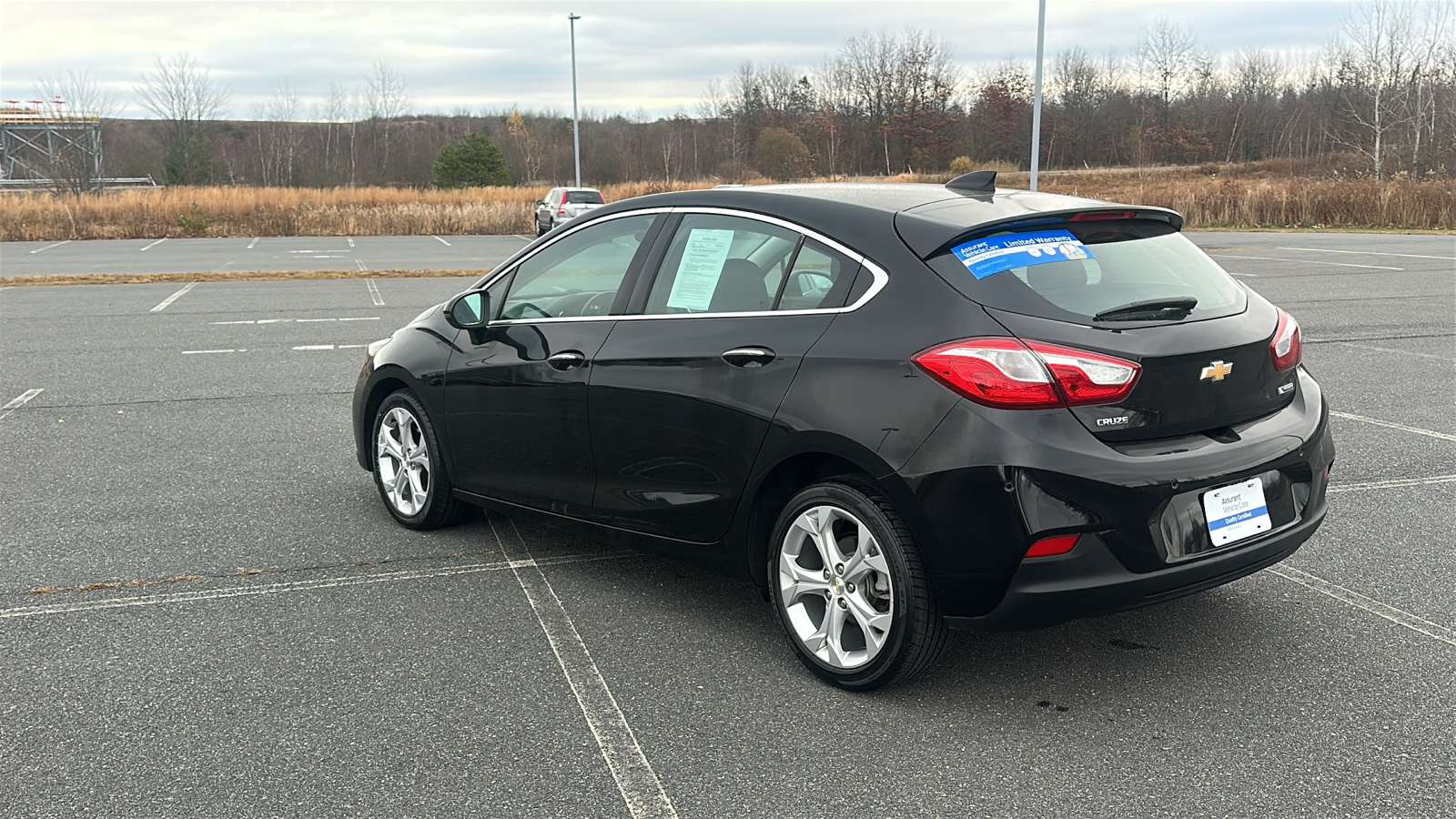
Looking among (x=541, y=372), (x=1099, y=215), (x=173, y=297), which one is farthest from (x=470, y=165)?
(x=1099, y=215)

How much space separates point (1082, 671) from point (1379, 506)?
8.53 feet

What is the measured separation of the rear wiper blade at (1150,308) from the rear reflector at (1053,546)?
654mm

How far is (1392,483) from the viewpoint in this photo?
581 cm

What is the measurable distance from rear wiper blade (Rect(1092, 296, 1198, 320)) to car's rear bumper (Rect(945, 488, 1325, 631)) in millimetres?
665

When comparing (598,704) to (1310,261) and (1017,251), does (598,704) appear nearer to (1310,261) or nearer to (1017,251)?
(1017,251)

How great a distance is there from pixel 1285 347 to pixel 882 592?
1.58 meters

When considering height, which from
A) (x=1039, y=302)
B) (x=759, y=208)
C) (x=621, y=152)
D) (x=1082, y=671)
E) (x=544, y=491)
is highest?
(x=621, y=152)

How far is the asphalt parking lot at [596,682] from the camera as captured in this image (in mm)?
2986

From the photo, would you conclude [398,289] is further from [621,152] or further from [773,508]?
[621,152]

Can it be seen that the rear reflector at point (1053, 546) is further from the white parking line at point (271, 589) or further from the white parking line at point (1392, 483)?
the white parking line at point (1392, 483)

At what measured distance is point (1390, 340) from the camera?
1059 centimetres

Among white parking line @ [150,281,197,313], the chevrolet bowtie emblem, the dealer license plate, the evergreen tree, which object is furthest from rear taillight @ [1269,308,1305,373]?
the evergreen tree

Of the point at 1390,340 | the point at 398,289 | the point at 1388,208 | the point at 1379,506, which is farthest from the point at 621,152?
the point at 1379,506

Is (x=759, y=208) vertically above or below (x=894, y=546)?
above
